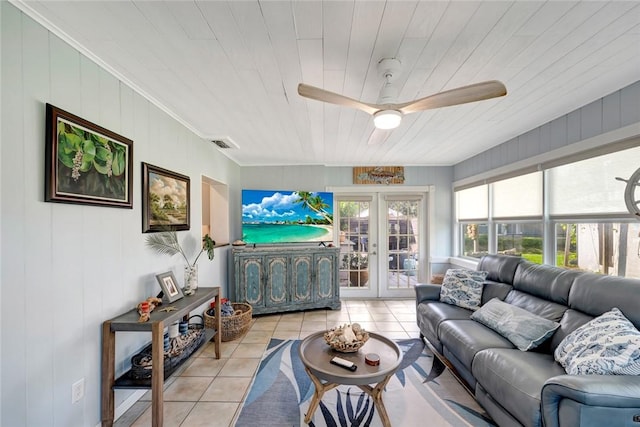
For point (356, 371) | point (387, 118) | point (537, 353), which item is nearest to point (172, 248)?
point (356, 371)

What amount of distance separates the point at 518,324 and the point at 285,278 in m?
2.83

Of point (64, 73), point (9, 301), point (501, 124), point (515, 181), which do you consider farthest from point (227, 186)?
point (515, 181)

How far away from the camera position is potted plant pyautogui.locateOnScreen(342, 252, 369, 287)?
4.87 meters

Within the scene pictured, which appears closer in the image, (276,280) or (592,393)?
(592,393)

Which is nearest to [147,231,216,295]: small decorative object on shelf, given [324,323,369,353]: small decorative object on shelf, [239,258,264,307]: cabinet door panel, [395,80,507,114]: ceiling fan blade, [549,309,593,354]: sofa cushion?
[239,258,264,307]: cabinet door panel

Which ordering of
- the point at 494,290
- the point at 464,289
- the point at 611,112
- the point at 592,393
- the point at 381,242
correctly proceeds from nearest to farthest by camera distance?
the point at 592,393, the point at 611,112, the point at 494,290, the point at 464,289, the point at 381,242

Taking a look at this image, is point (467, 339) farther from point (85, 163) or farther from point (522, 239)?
point (85, 163)

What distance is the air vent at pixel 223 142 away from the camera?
3.22 metres

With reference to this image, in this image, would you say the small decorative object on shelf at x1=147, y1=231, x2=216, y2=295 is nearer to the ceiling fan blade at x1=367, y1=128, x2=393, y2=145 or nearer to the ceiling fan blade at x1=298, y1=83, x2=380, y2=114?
the ceiling fan blade at x1=298, y1=83, x2=380, y2=114

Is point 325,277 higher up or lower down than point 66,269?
lower down

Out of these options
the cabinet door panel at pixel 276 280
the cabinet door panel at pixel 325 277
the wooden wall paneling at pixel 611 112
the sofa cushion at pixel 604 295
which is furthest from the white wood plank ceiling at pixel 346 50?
the cabinet door panel at pixel 325 277

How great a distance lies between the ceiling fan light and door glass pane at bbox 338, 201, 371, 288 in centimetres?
308

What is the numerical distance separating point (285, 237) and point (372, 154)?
1881mm

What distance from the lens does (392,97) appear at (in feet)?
6.11
